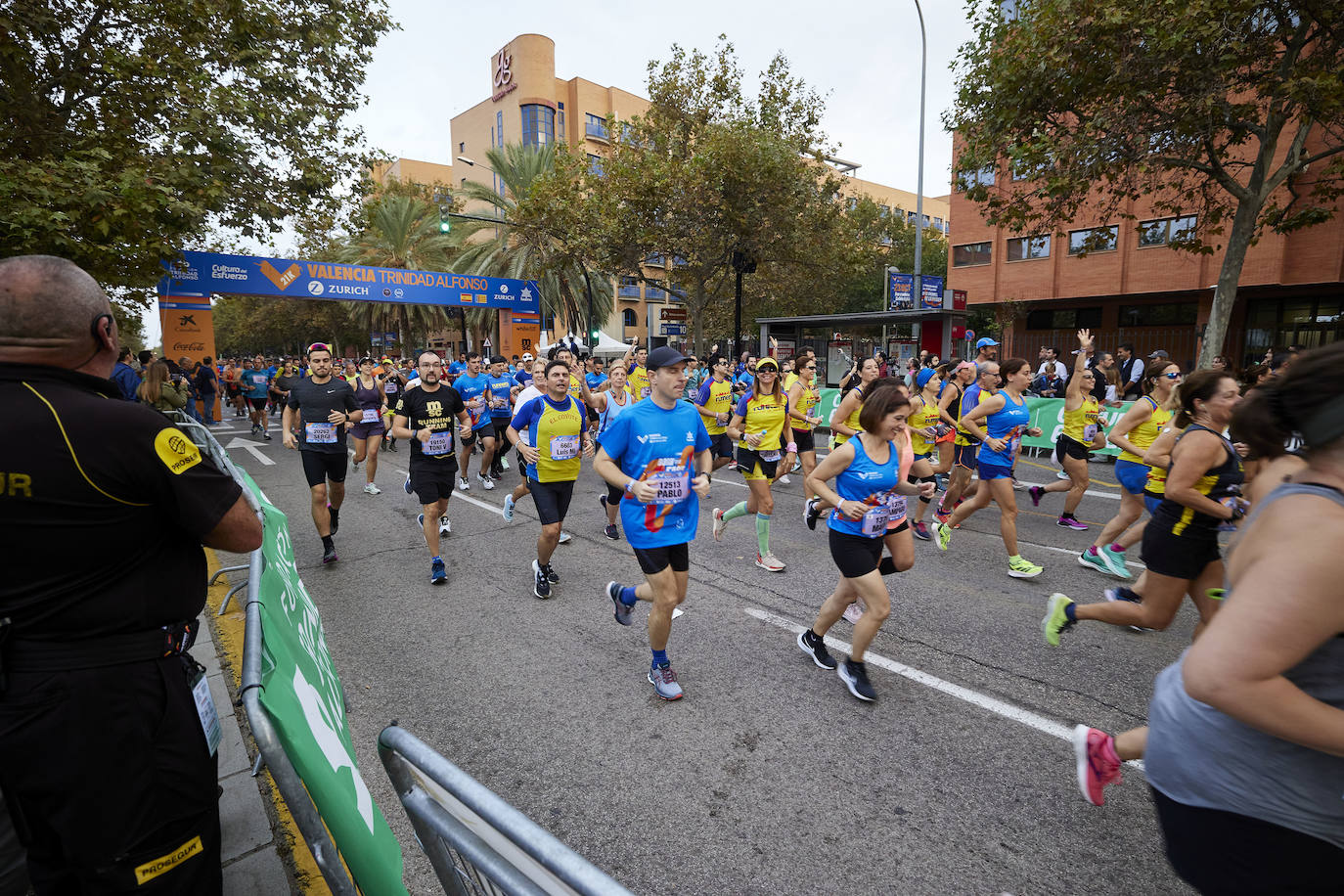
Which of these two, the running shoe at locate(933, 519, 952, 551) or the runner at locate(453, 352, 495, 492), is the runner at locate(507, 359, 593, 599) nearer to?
the running shoe at locate(933, 519, 952, 551)

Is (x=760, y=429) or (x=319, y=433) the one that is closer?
(x=319, y=433)

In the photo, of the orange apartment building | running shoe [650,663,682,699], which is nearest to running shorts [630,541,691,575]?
running shoe [650,663,682,699]

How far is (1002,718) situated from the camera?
3.63 m

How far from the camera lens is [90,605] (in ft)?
5.34

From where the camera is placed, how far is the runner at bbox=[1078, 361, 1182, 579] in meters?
5.46

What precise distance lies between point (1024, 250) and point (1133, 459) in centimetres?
2697

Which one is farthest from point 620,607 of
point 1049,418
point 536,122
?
point 536,122

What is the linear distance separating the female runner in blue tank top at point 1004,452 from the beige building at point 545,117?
40.1 metres

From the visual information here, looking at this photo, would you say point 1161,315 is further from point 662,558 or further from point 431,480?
point 662,558

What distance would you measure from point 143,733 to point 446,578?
4.46m

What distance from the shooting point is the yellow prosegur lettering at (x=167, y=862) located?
1672 millimetres

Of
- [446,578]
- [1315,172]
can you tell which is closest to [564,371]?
[446,578]

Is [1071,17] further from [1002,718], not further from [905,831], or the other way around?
[905,831]

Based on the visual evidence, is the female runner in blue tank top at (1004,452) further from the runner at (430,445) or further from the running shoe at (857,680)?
the runner at (430,445)
